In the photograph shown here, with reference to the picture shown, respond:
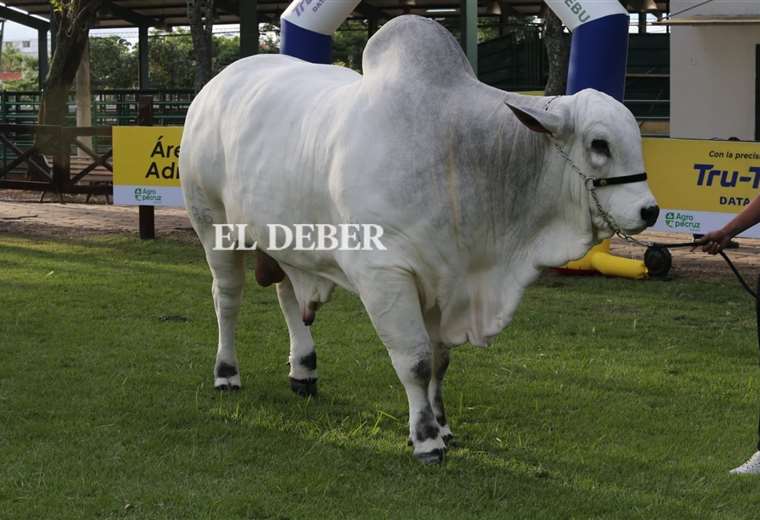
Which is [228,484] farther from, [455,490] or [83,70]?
[83,70]

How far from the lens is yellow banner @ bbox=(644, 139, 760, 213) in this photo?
984 cm

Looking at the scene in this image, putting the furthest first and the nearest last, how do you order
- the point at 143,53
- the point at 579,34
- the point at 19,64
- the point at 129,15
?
1. the point at 19,64
2. the point at 143,53
3. the point at 129,15
4. the point at 579,34

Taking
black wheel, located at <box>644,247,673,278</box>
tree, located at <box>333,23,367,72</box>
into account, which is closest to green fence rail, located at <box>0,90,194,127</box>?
tree, located at <box>333,23,367,72</box>

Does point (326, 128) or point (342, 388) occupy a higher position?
point (326, 128)

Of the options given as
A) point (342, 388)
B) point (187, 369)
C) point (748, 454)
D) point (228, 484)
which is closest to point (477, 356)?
point (342, 388)

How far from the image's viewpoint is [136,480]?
5082 mm

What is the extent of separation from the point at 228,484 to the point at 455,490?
0.92 m

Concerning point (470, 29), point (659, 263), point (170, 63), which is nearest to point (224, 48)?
point (170, 63)

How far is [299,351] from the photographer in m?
6.61

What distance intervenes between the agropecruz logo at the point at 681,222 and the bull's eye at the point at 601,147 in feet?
17.7

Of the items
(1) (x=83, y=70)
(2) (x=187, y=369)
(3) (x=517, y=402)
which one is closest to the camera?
(3) (x=517, y=402)

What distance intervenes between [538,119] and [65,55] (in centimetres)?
1503

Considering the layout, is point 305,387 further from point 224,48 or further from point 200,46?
point 224,48

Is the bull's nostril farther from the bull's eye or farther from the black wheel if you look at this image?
the black wheel
